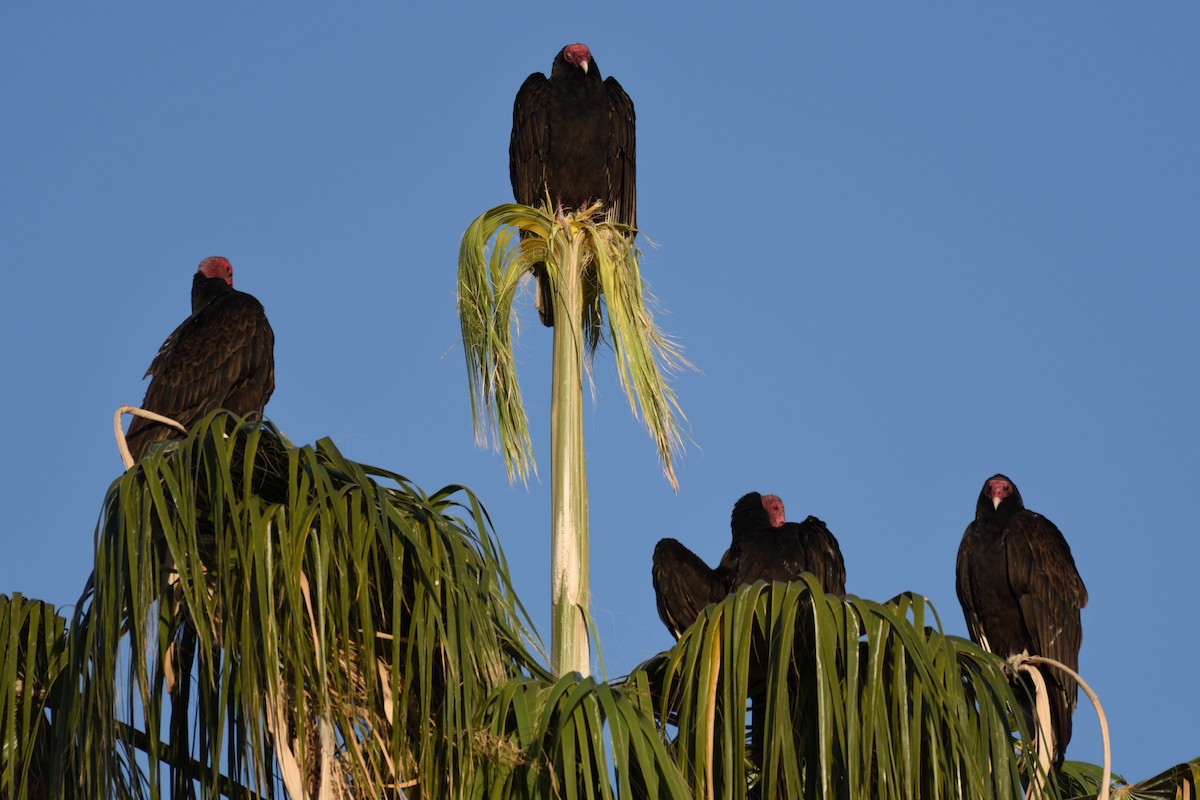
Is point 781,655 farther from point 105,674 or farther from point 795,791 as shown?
point 105,674

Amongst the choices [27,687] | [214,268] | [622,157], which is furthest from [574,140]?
[27,687]

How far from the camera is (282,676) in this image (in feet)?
11.1

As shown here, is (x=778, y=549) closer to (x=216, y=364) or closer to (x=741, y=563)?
(x=741, y=563)

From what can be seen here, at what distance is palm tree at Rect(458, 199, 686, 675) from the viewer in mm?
4441

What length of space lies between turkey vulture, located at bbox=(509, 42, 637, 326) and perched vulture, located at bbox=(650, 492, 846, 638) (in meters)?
1.44

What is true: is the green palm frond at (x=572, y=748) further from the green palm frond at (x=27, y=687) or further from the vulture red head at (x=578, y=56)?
the vulture red head at (x=578, y=56)

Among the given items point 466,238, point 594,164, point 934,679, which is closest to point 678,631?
point 594,164

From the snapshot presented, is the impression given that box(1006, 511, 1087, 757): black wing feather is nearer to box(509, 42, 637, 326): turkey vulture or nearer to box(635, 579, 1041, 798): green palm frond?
box(509, 42, 637, 326): turkey vulture

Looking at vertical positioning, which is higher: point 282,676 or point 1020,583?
point 1020,583

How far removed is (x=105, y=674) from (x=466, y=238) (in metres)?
2.17

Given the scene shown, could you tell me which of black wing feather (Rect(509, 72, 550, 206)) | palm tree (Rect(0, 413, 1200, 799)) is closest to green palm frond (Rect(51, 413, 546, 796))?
palm tree (Rect(0, 413, 1200, 799))

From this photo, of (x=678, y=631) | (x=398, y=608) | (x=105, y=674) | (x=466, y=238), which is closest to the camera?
(x=105, y=674)

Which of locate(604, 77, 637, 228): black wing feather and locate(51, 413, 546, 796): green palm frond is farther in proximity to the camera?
locate(604, 77, 637, 228): black wing feather

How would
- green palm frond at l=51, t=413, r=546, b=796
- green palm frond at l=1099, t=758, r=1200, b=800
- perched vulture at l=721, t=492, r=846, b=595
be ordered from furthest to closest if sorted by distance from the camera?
perched vulture at l=721, t=492, r=846, b=595
green palm frond at l=1099, t=758, r=1200, b=800
green palm frond at l=51, t=413, r=546, b=796
